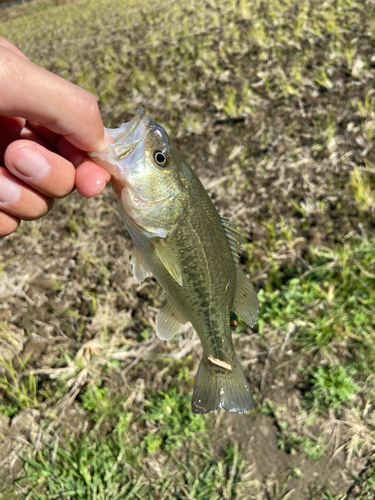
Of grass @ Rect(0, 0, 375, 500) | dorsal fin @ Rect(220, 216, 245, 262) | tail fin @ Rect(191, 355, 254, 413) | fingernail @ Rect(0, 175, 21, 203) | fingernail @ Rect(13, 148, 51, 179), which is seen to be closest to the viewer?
fingernail @ Rect(13, 148, 51, 179)

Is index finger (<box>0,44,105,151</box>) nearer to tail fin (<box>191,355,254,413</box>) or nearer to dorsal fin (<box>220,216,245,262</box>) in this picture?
dorsal fin (<box>220,216,245,262</box>)

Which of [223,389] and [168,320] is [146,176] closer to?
[168,320]

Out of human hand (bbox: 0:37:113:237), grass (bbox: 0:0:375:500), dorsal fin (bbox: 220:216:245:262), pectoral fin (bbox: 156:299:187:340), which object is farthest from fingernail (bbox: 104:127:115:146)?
grass (bbox: 0:0:375:500)

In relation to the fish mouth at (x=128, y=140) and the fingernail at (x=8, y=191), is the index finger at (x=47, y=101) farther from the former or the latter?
the fingernail at (x=8, y=191)

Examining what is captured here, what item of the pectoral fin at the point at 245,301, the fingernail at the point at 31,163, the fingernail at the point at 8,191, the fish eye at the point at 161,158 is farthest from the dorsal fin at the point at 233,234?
the fingernail at the point at 8,191

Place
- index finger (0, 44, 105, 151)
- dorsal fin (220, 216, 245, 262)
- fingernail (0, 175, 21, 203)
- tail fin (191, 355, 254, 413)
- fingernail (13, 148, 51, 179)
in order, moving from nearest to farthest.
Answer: index finger (0, 44, 105, 151) < fingernail (13, 148, 51, 179) < fingernail (0, 175, 21, 203) < dorsal fin (220, 216, 245, 262) < tail fin (191, 355, 254, 413)
